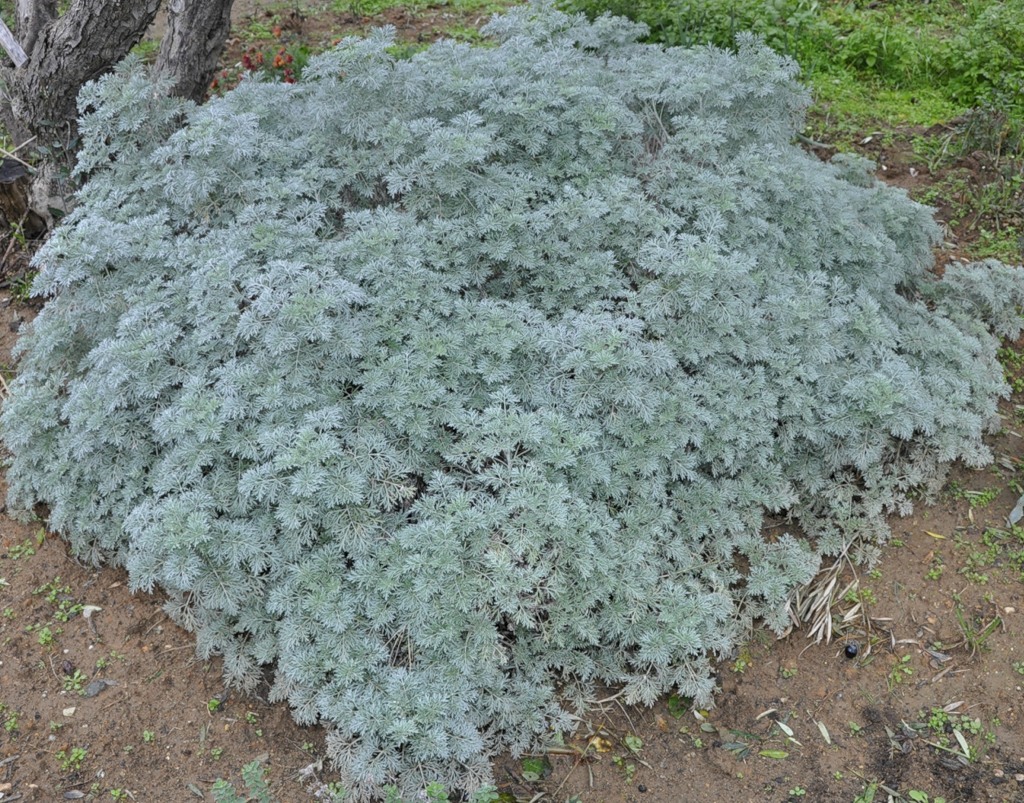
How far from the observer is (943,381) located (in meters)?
3.48

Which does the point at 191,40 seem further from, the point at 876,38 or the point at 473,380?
the point at 876,38

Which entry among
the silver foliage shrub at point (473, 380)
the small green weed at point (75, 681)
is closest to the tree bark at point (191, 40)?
the silver foliage shrub at point (473, 380)

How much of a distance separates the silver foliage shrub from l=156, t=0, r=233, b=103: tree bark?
384mm

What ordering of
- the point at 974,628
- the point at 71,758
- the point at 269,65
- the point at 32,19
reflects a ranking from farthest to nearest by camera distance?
the point at 269,65 → the point at 32,19 → the point at 974,628 → the point at 71,758

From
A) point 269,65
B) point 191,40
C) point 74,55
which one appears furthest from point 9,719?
point 269,65

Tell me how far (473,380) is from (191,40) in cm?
250

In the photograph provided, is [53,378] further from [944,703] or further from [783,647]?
[944,703]

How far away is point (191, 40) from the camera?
4191mm

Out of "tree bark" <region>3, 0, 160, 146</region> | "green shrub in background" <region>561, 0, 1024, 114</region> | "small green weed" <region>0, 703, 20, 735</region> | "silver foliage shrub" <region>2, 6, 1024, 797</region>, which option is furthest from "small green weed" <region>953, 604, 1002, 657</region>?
"tree bark" <region>3, 0, 160, 146</region>

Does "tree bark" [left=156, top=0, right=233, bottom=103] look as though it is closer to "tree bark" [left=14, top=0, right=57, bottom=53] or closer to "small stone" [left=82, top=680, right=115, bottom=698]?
"tree bark" [left=14, top=0, right=57, bottom=53]

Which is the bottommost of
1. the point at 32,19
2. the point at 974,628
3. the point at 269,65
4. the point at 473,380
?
the point at 974,628

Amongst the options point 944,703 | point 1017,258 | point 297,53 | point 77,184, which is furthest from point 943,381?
point 297,53

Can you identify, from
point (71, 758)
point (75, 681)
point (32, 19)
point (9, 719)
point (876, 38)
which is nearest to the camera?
point (71, 758)

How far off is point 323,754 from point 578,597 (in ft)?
3.10
